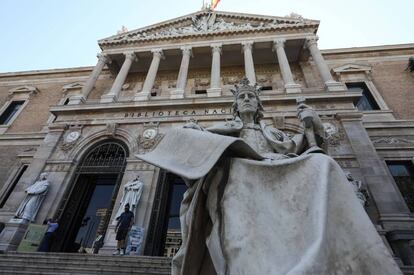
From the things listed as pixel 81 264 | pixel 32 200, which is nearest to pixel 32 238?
→ pixel 32 200

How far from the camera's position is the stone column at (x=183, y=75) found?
39.6ft

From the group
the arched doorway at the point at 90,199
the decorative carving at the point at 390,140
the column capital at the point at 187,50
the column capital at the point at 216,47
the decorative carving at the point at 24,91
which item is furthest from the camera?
the decorative carving at the point at 24,91

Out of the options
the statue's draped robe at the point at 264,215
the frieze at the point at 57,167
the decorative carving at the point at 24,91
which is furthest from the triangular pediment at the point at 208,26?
the statue's draped robe at the point at 264,215

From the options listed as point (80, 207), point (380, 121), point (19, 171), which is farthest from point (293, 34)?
point (19, 171)

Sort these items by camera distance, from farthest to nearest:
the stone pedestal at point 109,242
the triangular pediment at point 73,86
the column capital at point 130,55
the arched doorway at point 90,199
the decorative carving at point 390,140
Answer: the triangular pediment at point 73,86
the column capital at point 130,55
the decorative carving at point 390,140
the arched doorway at point 90,199
the stone pedestal at point 109,242

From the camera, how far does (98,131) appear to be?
10945 mm

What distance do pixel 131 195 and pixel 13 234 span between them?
3.93 meters

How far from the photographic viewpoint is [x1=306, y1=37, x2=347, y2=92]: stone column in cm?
1087

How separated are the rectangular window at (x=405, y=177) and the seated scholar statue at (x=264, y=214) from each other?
976 centimetres

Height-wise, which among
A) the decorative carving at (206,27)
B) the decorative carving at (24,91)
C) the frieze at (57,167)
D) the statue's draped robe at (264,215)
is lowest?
the statue's draped robe at (264,215)

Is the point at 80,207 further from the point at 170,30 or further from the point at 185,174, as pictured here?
the point at 170,30

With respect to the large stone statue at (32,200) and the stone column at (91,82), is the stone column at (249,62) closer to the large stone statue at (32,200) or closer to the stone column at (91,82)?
the stone column at (91,82)

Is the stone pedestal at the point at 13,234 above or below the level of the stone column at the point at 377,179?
below

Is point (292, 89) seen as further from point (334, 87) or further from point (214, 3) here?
point (214, 3)
